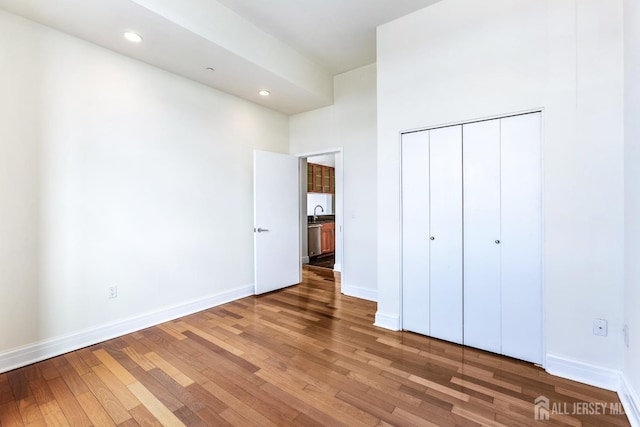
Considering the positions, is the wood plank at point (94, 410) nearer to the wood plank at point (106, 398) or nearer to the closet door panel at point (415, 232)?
the wood plank at point (106, 398)

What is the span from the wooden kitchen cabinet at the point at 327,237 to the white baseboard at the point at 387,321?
3795 millimetres

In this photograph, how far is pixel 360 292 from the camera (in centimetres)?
392

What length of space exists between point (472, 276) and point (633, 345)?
99 cm

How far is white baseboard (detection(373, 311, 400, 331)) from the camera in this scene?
285cm

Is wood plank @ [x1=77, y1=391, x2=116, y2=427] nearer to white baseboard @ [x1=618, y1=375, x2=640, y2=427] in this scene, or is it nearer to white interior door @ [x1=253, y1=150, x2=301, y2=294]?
white interior door @ [x1=253, y1=150, x2=301, y2=294]

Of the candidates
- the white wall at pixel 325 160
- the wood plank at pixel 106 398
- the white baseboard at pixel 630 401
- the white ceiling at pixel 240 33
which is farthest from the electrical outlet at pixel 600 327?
the white wall at pixel 325 160

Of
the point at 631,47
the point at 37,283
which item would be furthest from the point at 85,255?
the point at 631,47

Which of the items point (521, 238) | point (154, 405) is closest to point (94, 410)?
point (154, 405)

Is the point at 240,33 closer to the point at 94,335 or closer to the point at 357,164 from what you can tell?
the point at 357,164

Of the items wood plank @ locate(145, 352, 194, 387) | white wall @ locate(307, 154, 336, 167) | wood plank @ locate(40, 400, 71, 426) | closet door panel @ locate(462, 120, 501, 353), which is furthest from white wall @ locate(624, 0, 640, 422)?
white wall @ locate(307, 154, 336, 167)

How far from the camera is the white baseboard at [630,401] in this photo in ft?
5.16

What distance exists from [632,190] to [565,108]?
2.35 ft

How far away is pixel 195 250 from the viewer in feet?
11.3

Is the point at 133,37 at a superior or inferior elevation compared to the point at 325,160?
superior
